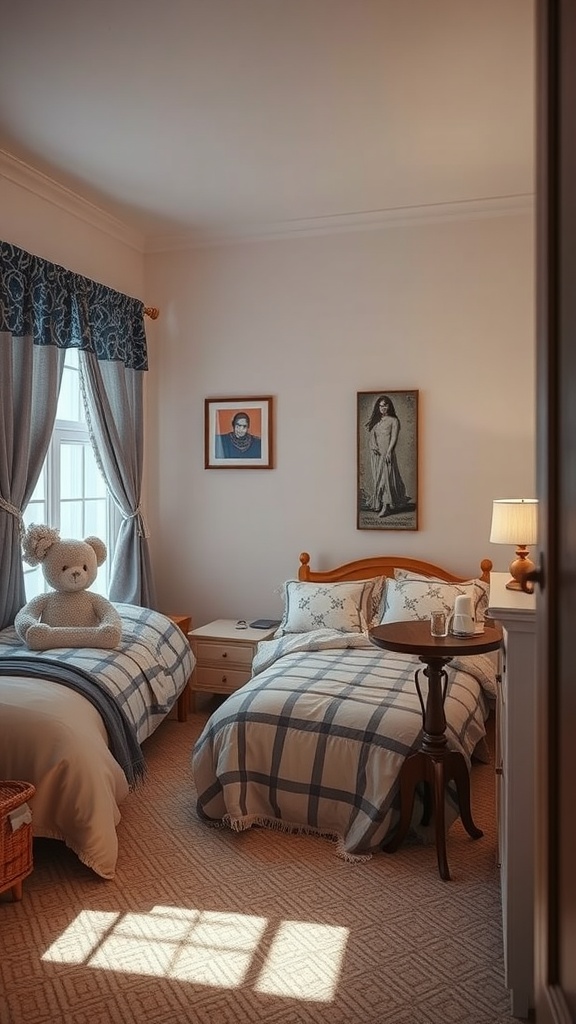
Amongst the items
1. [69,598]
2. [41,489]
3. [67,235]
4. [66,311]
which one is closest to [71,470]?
[41,489]

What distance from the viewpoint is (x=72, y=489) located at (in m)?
4.61

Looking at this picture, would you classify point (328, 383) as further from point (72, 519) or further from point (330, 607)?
point (72, 519)

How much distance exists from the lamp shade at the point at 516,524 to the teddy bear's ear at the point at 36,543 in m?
2.17

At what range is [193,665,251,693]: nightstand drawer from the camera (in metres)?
4.55

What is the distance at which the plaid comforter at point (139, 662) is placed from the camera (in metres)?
3.34

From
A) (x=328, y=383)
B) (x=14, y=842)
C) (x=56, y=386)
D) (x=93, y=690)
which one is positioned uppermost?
(x=328, y=383)

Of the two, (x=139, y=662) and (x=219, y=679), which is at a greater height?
(x=139, y=662)

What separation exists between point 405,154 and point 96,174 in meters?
1.60

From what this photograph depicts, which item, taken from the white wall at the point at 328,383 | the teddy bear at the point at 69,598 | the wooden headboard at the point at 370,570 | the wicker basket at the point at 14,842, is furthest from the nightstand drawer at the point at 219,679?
the wicker basket at the point at 14,842

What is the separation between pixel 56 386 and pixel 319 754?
7.67ft

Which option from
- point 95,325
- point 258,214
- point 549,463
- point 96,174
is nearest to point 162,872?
point 549,463

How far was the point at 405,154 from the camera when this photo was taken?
380 centimetres

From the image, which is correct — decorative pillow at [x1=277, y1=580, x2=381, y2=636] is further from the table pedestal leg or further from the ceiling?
the ceiling

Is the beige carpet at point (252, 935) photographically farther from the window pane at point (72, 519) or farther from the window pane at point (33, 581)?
the window pane at point (72, 519)
